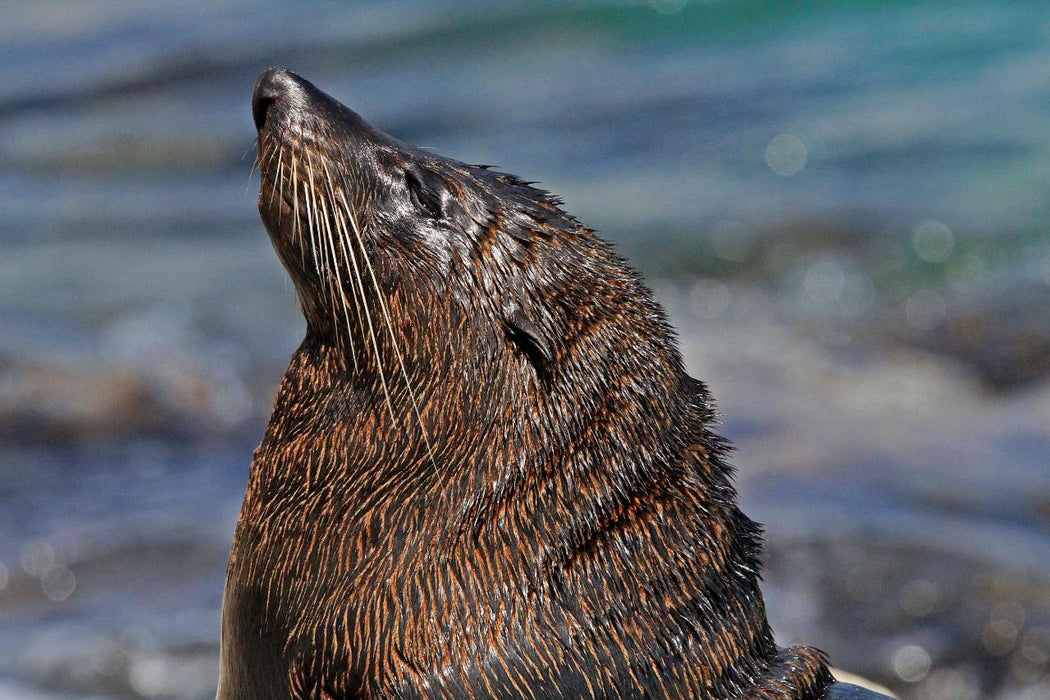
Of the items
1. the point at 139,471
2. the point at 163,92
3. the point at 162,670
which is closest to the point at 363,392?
the point at 162,670

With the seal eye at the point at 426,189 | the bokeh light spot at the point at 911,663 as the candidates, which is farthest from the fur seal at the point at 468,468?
the bokeh light spot at the point at 911,663

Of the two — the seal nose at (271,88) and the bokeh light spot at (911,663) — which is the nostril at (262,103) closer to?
the seal nose at (271,88)

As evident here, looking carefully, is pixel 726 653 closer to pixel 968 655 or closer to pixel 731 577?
pixel 731 577

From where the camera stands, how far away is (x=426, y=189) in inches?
180

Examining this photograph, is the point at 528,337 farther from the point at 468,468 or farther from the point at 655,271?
the point at 655,271

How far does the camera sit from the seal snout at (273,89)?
460 cm

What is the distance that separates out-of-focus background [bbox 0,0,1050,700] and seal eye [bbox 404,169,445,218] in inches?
162

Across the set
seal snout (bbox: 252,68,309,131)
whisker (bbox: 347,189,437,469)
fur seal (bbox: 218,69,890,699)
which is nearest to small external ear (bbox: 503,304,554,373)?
fur seal (bbox: 218,69,890,699)

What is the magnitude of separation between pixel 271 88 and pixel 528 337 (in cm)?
112

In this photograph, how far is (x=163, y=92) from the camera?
20.5 meters

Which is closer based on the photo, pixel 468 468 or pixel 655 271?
pixel 468 468

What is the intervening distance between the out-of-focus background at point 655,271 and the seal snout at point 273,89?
Result: 4.09 m

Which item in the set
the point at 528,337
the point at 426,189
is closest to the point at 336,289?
the point at 426,189

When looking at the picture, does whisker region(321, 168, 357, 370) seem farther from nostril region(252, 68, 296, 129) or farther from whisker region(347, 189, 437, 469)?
nostril region(252, 68, 296, 129)
